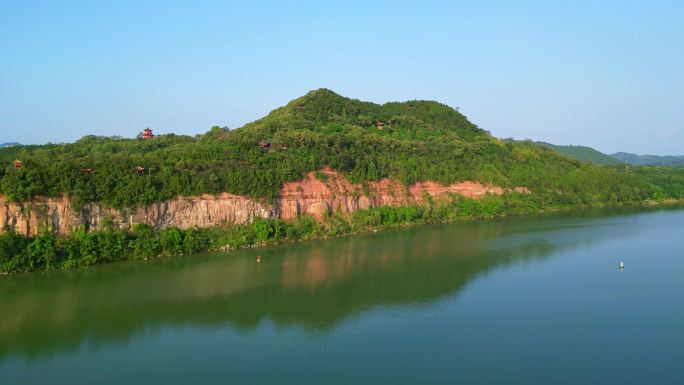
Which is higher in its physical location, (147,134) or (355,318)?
(147,134)

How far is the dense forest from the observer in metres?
25.5

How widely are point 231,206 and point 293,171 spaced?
219 inches

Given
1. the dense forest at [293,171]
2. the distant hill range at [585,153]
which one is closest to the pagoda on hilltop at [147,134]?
the dense forest at [293,171]

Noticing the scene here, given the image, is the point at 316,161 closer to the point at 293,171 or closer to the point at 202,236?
the point at 293,171

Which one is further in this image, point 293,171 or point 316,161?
point 316,161

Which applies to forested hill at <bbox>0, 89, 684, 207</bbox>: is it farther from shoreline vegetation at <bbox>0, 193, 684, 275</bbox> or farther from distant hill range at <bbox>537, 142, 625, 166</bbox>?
distant hill range at <bbox>537, 142, 625, 166</bbox>

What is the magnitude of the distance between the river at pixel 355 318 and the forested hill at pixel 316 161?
15.7 feet

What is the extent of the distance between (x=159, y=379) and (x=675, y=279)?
21.4 metres

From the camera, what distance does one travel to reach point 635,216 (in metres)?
43.2

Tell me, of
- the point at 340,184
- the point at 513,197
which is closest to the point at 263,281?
the point at 340,184

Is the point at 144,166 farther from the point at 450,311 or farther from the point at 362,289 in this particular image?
the point at 450,311

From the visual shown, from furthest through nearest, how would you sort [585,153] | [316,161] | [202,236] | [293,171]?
[585,153]
[316,161]
[293,171]
[202,236]

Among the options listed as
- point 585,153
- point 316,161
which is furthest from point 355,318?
point 585,153

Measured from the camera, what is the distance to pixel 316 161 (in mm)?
36438
